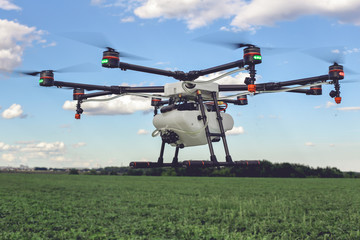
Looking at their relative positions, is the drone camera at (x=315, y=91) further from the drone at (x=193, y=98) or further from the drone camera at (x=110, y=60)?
the drone camera at (x=110, y=60)

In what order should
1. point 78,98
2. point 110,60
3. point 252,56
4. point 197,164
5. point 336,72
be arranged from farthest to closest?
1. point 78,98
2. point 336,72
3. point 197,164
4. point 110,60
5. point 252,56

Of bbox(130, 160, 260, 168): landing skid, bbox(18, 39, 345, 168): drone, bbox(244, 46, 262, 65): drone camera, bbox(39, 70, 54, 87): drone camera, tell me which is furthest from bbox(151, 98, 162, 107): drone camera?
bbox(244, 46, 262, 65): drone camera

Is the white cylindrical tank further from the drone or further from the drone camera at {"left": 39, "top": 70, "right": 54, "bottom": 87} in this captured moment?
the drone camera at {"left": 39, "top": 70, "right": 54, "bottom": 87}

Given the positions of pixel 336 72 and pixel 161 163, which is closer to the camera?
pixel 336 72

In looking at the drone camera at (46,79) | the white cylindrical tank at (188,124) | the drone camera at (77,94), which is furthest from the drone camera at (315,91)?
the drone camera at (46,79)

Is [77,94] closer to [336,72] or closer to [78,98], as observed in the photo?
[78,98]

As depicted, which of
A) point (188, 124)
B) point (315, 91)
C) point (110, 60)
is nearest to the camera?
point (110, 60)

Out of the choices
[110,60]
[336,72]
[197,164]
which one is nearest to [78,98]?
[110,60]
